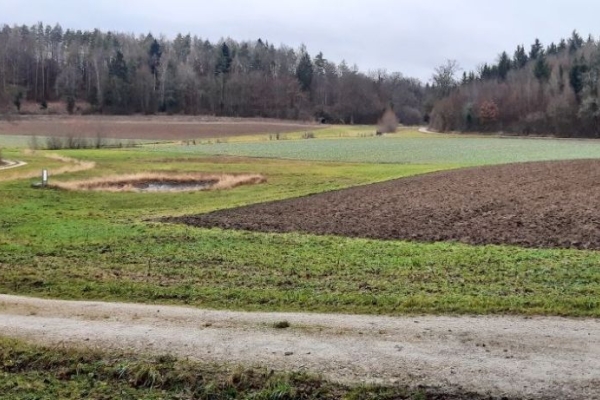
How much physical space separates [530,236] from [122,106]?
141275mm

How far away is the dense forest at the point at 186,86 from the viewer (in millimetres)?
154875

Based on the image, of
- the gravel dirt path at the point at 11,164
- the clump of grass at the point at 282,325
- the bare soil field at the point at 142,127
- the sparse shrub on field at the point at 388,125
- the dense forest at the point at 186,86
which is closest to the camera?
the clump of grass at the point at 282,325

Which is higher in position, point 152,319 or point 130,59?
point 130,59

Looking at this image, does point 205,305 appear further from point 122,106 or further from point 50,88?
point 50,88

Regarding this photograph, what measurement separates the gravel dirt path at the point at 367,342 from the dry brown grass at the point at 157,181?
1197 inches

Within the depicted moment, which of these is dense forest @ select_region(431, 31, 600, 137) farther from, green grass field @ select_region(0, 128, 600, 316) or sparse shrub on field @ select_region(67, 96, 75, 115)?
green grass field @ select_region(0, 128, 600, 316)

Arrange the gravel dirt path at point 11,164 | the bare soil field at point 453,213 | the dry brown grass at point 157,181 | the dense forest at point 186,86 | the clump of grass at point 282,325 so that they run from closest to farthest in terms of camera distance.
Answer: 1. the clump of grass at point 282,325
2. the bare soil field at point 453,213
3. the dry brown grass at point 157,181
4. the gravel dirt path at point 11,164
5. the dense forest at point 186,86

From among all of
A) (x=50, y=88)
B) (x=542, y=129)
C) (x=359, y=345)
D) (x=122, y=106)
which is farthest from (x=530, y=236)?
(x=50, y=88)

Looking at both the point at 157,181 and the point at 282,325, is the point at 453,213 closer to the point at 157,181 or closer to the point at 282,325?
the point at 282,325

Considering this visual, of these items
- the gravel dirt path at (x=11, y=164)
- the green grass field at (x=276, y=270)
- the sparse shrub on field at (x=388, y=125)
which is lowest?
the gravel dirt path at (x=11, y=164)

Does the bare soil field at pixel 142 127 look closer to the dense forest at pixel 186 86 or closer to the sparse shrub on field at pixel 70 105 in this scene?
the sparse shrub on field at pixel 70 105

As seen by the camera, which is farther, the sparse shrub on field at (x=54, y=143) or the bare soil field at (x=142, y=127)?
the bare soil field at (x=142, y=127)

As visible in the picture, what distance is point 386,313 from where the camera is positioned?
10.2m

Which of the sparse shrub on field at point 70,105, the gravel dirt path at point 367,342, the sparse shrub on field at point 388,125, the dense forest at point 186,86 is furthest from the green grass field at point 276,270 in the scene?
the dense forest at point 186,86
